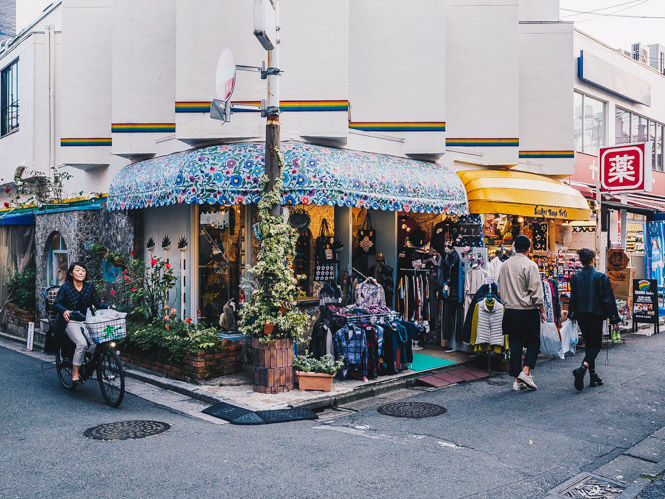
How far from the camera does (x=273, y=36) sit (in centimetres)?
820

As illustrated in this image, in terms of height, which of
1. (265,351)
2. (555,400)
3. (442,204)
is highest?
(442,204)

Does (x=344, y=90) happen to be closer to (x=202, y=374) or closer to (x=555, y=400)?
(x=202, y=374)

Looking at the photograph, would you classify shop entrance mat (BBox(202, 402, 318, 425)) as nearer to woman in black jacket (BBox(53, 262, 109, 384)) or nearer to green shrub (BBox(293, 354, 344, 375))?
green shrub (BBox(293, 354, 344, 375))

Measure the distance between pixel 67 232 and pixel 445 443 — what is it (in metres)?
9.84

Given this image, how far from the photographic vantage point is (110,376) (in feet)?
25.5

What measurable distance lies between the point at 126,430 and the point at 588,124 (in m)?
15.9

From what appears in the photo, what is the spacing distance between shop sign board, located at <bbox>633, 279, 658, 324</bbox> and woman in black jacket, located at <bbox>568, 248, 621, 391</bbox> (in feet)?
20.2

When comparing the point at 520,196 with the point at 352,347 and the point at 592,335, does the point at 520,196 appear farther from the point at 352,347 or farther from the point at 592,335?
the point at 352,347

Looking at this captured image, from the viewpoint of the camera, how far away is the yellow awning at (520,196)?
11008mm

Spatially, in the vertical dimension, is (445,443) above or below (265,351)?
below

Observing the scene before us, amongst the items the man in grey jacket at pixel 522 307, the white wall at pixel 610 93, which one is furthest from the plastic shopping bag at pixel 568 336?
the white wall at pixel 610 93

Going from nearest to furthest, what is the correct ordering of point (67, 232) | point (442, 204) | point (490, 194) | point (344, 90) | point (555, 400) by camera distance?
point (555, 400) → point (344, 90) → point (442, 204) → point (490, 194) → point (67, 232)

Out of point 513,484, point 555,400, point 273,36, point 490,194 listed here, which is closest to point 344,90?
point 273,36

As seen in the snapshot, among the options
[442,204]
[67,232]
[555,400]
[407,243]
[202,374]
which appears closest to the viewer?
[555,400]
